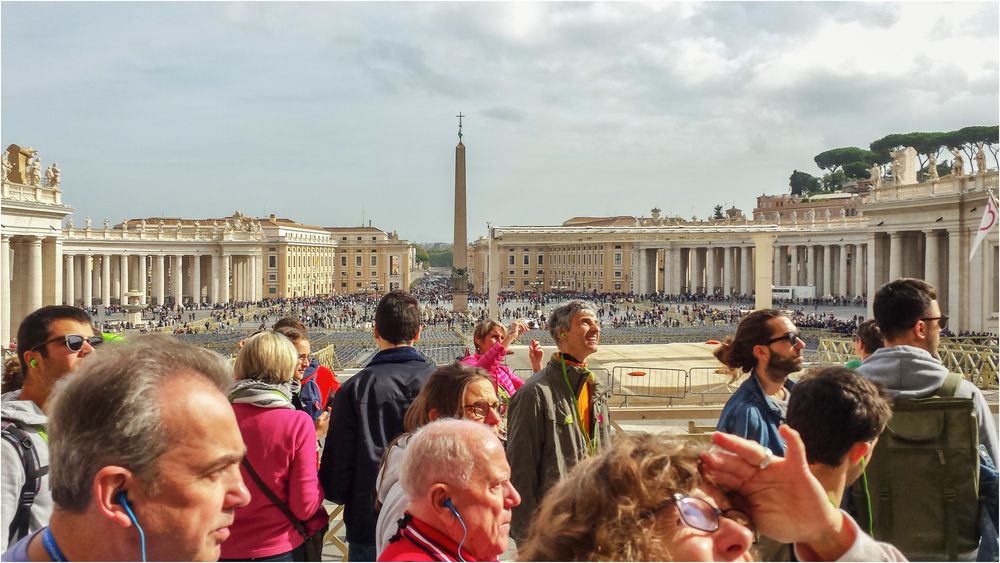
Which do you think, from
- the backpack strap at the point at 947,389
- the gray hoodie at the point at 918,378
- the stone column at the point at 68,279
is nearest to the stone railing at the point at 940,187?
the gray hoodie at the point at 918,378

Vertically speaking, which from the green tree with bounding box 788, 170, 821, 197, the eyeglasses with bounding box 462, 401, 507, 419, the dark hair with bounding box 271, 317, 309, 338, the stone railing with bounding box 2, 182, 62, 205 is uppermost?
the green tree with bounding box 788, 170, 821, 197

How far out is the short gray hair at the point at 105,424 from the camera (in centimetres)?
182

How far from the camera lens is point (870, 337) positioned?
5.09 metres

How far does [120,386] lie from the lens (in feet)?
6.10

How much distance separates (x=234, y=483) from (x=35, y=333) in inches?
88.3

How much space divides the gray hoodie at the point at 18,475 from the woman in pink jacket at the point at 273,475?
2.48ft

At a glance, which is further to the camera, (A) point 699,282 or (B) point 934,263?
(A) point 699,282

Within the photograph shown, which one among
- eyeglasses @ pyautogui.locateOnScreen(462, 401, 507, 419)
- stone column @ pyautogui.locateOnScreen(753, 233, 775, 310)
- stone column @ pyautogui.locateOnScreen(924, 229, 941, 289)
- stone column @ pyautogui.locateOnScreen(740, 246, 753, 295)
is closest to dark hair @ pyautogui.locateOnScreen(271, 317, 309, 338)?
eyeglasses @ pyautogui.locateOnScreen(462, 401, 507, 419)

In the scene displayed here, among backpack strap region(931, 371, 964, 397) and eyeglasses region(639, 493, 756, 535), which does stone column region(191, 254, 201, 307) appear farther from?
eyeglasses region(639, 493, 756, 535)

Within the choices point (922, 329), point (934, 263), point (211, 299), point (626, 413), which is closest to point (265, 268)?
point (211, 299)

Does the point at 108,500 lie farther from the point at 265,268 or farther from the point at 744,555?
the point at 265,268

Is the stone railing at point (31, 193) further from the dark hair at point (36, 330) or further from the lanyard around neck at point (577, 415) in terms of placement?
the lanyard around neck at point (577, 415)

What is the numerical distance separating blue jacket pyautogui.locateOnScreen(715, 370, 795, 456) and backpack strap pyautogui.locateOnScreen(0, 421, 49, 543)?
279 centimetres

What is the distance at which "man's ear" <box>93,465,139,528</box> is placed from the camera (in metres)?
1.82
